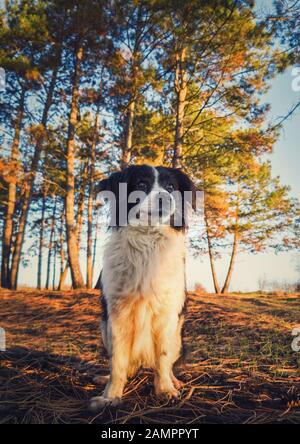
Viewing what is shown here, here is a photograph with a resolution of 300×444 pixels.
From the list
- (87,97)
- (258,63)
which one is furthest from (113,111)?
(258,63)

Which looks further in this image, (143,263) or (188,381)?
(188,381)

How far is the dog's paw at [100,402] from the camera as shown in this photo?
6.31 feet

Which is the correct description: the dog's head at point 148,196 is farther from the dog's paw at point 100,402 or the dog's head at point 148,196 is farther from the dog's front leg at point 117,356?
the dog's paw at point 100,402

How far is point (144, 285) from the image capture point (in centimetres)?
224

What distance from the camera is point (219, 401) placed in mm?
2020

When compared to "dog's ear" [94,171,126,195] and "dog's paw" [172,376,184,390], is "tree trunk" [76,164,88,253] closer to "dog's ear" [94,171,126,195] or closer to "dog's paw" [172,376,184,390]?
"dog's ear" [94,171,126,195]

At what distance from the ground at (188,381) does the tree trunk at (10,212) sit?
8610mm

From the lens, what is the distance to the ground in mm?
1842

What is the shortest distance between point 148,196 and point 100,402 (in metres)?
1.42

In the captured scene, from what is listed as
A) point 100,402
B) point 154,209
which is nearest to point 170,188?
point 154,209

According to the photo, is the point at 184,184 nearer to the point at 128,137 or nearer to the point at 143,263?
the point at 143,263

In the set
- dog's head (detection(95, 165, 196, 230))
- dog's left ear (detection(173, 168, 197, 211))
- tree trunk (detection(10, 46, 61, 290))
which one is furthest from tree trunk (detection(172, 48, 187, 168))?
dog's head (detection(95, 165, 196, 230))

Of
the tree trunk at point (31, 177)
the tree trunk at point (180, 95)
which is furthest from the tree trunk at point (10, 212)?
the tree trunk at point (180, 95)

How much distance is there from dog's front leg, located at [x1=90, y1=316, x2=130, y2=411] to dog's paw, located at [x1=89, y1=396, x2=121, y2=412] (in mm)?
28
